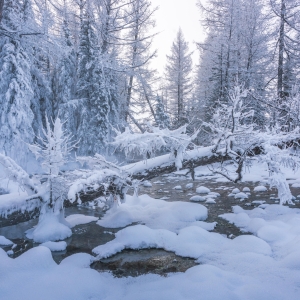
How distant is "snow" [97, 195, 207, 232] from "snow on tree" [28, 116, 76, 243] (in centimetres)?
112

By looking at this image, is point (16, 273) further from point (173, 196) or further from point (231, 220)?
point (173, 196)

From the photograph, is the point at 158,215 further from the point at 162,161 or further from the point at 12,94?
the point at 12,94

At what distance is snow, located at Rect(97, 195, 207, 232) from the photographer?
512cm

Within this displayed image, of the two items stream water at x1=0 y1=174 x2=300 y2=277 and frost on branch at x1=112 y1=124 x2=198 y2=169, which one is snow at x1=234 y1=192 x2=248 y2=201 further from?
frost on branch at x1=112 y1=124 x2=198 y2=169

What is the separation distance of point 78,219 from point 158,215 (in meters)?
2.20

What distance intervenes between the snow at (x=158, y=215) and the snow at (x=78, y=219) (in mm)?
319

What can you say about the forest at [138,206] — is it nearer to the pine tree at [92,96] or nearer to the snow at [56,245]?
the snow at [56,245]

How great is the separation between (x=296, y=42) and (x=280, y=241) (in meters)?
13.5

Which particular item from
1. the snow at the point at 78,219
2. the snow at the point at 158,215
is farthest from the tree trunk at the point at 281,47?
the snow at the point at 78,219

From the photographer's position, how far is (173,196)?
8125 millimetres

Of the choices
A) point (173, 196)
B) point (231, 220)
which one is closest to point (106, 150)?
point (173, 196)

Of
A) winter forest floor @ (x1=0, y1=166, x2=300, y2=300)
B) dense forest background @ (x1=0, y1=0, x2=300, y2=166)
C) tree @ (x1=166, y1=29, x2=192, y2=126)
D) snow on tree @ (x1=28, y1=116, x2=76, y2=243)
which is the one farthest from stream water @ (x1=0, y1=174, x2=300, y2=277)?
tree @ (x1=166, y1=29, x2=192, y2=126)

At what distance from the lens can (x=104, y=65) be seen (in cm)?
1265

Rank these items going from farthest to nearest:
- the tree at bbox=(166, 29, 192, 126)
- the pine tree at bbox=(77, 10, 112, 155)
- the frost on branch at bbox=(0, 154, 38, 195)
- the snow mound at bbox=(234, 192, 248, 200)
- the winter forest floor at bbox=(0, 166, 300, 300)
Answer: the tree at bbox=(166, 29, 192, 126)
the pine tree at bbox=(77, 10, 112, 155)
the snow mound at bbox=(234, 192, 248, 200)
the frost on branch at bbox=(0, 154, 38, 195)
the winter forest floor at bbox=(0, 166, 300, 300)
